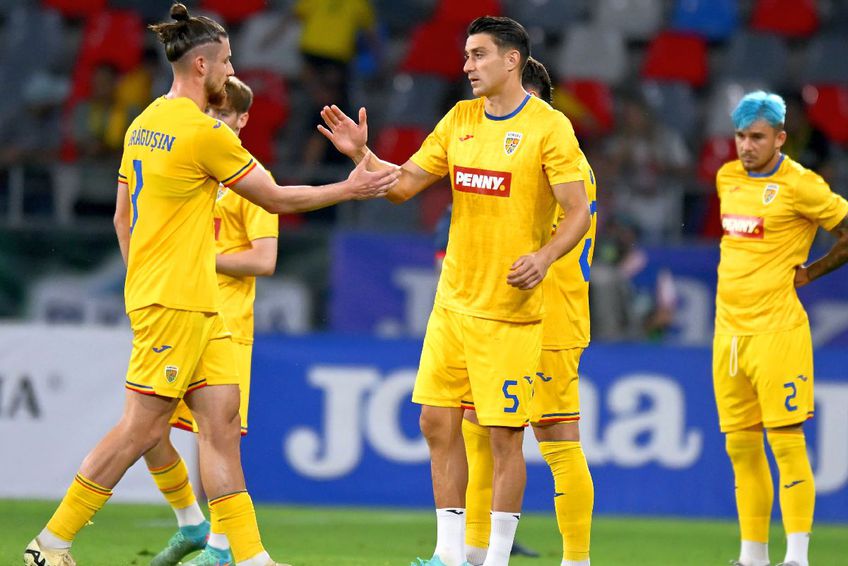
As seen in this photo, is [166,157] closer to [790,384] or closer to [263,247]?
[263,247]

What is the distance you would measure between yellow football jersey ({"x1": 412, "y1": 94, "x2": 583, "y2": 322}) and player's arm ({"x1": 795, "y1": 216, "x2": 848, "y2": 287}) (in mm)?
2268

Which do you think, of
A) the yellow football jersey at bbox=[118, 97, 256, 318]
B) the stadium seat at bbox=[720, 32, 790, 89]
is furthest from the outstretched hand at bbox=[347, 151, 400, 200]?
the stadium seat at bbox=[720, 32, 790, 89]

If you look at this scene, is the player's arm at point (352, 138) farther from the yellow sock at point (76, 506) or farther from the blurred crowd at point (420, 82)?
the blurred crowd at point (420, 82)

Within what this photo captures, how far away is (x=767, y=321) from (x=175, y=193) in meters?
3.66

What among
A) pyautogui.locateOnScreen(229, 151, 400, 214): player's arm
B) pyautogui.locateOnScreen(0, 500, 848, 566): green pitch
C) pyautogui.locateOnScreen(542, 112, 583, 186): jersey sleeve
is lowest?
pyautogui.locateOnScreen(0, 500, 848, 566): green pitch

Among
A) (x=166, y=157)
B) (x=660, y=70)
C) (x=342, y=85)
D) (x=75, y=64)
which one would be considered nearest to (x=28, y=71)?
(x=75, y=64)

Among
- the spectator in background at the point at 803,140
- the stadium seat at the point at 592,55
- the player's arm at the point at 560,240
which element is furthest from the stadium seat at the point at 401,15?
the player's arm at the point at 560,240

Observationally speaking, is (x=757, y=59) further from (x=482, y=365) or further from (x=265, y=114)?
(x=482, y=365)

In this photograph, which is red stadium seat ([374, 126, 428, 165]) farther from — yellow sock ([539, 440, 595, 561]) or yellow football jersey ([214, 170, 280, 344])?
yellow sock ([539, 440, 595, 561])

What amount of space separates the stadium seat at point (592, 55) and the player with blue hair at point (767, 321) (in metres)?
7.57

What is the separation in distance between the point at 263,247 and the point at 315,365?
412 cm

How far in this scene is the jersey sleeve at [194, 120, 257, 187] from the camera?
604 cm

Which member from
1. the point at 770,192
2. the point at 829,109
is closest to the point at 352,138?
the point at 770,192

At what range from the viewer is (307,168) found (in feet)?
42.9
